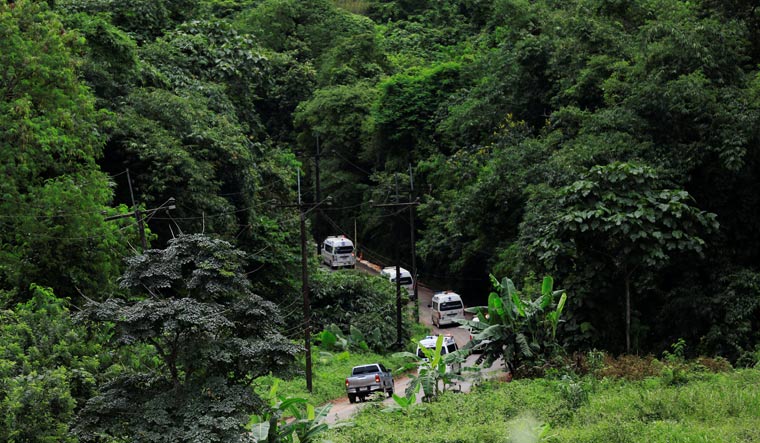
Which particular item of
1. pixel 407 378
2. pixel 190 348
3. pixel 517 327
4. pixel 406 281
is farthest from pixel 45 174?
pixel 406 281

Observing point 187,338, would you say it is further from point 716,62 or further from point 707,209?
point 716,62

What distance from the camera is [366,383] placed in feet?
85.3

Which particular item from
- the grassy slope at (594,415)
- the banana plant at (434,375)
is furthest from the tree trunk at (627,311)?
the banana plant at (434,375)

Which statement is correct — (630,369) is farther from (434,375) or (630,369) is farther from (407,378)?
(407,378)

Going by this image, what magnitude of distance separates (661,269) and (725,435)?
10225 mm

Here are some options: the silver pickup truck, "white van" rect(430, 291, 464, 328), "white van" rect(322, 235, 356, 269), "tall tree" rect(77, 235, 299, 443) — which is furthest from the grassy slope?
"white van" rect(322, 235, 356, 269)

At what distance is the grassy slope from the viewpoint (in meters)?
14.1

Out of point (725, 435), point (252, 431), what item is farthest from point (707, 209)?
point (252, 431)

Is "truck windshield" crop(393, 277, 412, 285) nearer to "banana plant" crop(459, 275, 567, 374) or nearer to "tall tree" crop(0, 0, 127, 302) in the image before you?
"tall tree" crop(0, 0, 127, 302)

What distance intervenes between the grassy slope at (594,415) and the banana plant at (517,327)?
2073 mm

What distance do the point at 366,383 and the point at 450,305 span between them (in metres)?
13.2

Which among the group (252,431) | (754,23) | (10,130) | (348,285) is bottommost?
(348,285)

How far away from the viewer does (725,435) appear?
13.3 metres

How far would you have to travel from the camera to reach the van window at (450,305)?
126 ft
